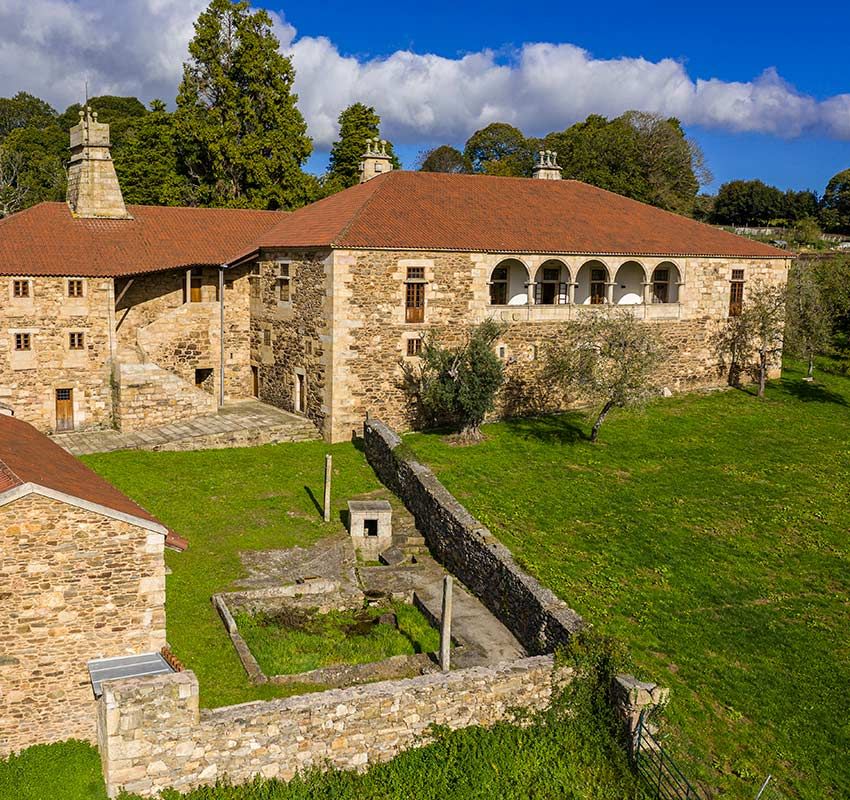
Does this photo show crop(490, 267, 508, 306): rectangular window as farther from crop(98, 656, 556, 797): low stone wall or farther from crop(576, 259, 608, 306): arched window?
crop(98, 656, 556, 797): low stone wall

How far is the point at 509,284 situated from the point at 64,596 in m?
20.7

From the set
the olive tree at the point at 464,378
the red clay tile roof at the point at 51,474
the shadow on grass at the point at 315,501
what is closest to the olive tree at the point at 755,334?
the olive tree at the point at 464,378

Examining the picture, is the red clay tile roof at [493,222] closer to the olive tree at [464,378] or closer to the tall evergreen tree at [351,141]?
the olive tree at [464,378]

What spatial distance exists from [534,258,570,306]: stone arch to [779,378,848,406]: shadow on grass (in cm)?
961

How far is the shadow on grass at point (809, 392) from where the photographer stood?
3062cm

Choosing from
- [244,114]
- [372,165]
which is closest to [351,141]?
[244,114]

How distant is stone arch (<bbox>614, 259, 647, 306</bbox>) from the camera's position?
31.3m

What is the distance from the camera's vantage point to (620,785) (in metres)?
11.2

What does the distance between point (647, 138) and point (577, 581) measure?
4911 centimetres

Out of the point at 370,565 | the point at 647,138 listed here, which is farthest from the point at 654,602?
the point at 647,138

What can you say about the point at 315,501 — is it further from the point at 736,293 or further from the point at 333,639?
the point at 736,293

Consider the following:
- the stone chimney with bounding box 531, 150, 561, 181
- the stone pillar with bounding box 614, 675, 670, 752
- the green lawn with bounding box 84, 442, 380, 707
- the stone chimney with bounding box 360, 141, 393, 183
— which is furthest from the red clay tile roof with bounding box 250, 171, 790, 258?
the stone pillar with bounding box 614, 675, 670, 752

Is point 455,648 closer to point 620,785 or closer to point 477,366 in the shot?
point 620,785

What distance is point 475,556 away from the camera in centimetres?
1648
